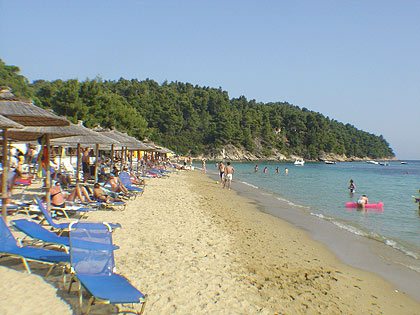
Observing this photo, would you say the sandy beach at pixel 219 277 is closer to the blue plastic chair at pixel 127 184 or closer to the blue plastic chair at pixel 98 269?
the blue plastic chair at pixel 98 269

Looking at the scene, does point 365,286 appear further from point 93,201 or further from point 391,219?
point 391,219

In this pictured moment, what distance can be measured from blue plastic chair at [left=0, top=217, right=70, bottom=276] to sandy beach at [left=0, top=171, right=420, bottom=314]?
0.83 ft

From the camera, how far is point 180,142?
98375mm

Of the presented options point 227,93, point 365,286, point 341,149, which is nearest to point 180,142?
point 227,93

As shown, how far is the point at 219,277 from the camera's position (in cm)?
525

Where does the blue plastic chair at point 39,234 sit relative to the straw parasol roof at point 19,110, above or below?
below

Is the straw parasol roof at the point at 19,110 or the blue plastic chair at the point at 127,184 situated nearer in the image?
the straw parasol roof at the point at 19,110

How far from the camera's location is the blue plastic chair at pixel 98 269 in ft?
11.3

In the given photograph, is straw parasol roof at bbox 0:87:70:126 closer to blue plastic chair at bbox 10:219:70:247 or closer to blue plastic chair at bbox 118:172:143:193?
blue plastic chair at bbox 10:219:70:247

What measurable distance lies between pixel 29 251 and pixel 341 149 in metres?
149

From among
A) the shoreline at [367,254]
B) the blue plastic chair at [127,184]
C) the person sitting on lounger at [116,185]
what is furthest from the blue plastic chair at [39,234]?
the blue plastic chair at [127,184]

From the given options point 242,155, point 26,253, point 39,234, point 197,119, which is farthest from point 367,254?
point 197,119

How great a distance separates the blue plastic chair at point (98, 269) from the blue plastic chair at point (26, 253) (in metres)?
0.35

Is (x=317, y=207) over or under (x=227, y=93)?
under
